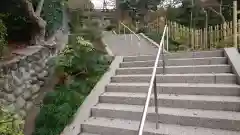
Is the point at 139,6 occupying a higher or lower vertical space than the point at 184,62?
higher

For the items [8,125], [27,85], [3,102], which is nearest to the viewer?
[8,125]

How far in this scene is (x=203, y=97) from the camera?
3.28 metres

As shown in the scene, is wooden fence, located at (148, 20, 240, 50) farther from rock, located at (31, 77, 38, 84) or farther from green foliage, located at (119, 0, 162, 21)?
green foliage, located at (119, 0, 162, 21)

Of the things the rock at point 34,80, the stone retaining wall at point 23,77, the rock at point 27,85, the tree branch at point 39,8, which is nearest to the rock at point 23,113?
the stone retaining wall at point 23,77

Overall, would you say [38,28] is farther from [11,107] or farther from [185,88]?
[185,88]

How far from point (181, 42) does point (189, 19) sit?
4.83 metres

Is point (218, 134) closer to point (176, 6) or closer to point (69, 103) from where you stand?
point (69, 103)

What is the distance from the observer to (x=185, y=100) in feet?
10.6

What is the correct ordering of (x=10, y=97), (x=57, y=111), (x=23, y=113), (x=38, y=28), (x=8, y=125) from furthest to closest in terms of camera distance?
(x=38, y=28) < (x=23, y=113) < (x=10, y=97) < (x=57, y=111) < (x=8, y=125)

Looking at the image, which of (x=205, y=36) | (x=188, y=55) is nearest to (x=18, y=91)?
(x=188, y=55)

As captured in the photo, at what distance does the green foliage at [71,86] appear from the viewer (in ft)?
10.9

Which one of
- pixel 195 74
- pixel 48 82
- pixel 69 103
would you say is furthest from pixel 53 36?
pixel 195 74

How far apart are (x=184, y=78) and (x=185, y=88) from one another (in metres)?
0.32

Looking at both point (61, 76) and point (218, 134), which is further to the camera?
point (61, 76)
